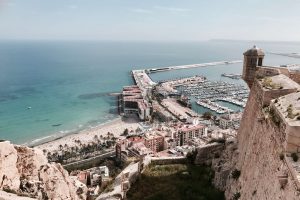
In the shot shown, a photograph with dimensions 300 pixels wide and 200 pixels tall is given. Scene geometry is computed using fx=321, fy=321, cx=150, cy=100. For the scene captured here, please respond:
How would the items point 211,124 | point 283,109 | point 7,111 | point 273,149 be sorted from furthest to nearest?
point 7,111 < point 211,124 < point 283,109 < point 273,149

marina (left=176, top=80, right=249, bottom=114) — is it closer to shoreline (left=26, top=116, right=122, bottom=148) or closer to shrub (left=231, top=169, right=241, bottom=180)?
shoreline (left=26, top=116, right=122, bottom=148)

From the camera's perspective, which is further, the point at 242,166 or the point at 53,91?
the point at 53,91

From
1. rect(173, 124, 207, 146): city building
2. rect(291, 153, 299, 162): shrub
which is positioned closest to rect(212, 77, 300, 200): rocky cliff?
rect(291, 153, 299, 162): shrub

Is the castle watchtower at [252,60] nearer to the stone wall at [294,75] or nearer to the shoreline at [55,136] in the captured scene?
the stone wall at [294,75]

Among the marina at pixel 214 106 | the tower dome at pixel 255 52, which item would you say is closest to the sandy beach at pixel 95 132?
the marina at pixel 214 106

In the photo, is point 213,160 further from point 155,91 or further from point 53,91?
point 53,91

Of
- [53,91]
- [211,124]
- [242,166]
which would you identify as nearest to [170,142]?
[211,124]
